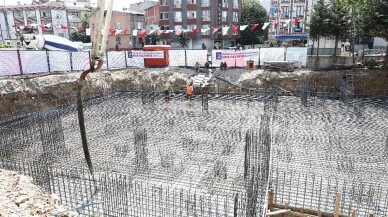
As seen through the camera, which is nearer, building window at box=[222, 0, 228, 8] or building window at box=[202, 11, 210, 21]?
building window at box=[202, 11, 210, 21]

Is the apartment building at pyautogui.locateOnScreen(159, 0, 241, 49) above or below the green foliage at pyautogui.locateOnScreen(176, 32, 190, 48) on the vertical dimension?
above

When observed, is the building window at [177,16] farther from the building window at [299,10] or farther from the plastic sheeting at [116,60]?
the plastic sheeting at [116,60]

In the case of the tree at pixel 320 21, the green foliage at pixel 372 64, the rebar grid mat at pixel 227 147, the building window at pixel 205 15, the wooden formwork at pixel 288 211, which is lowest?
the wooden formwork at pixel 288 211

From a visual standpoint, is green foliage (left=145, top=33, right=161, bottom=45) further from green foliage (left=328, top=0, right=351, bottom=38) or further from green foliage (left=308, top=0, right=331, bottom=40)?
green foliage (left=328, top=0, right=351, bottom=38)

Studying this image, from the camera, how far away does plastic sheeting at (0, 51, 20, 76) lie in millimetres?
15508

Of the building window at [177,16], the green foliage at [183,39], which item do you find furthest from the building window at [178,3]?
the green foliage at [183,39]

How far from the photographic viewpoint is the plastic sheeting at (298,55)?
20875 mm

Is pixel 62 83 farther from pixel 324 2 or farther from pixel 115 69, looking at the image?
pixel 324 2

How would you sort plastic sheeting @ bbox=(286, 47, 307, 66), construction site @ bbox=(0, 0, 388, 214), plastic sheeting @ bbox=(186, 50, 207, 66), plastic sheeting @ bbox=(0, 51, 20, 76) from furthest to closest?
plastic sheeting @ bbox=(186, 50, 207, 66) < plastic sheeting @ bbox=(286, 47, 307, 66) < plastic sheeting @ bbox=(0, 51, 20, 76) < construction site @ bbox=(0, 0, 388, 214)

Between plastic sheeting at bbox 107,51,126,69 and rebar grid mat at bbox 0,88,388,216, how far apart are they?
253 inches

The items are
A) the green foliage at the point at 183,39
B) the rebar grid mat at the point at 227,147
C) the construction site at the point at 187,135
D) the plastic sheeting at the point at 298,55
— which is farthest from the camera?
the green foliage at the point at 183,39

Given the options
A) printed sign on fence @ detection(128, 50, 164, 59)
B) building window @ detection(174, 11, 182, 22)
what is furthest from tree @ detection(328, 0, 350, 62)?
building window @ detection(174, 11, 182, 22)

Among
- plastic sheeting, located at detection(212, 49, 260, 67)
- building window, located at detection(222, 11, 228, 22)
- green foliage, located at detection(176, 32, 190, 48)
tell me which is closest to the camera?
plastic sheeting, located at detection(212, 49, 260, 67)

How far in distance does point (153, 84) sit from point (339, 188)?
14304mm
